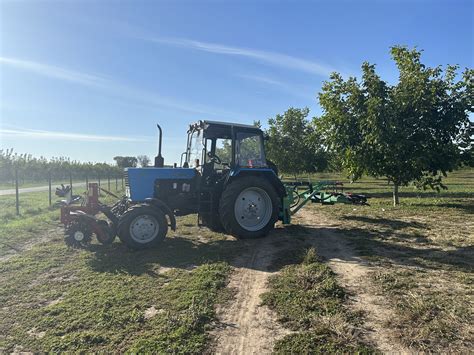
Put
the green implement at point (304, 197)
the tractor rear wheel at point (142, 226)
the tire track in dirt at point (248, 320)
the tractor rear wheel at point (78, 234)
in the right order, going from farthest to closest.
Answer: the green implement at point (304, 197) → the tractor rear wheel at point (78, 234) → the tractor rear wheel at point (142, 226) → the tire track in dirt at point (248, 320)

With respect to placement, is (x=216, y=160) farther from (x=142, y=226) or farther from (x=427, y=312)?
(x=427, y=312)

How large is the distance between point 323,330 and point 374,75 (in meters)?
Result: 11.8

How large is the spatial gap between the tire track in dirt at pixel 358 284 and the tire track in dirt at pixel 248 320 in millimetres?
961

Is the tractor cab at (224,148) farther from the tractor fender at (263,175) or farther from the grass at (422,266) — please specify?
the grass at (422,266)

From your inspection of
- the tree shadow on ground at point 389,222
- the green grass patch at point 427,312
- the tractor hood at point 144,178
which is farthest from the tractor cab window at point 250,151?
the green grass patch at point 427,312

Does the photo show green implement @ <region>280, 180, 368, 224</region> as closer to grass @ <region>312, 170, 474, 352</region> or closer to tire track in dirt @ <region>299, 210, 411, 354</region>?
grass @ <region>312, 170, 474, 352</region>

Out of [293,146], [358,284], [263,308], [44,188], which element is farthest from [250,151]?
[44,188]

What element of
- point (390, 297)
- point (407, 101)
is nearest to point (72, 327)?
point (390, 297)

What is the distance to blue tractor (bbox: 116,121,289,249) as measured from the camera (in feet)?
26.3

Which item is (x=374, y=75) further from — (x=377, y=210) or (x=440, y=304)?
(x=440, y=304)

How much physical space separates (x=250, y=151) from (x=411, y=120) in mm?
7021

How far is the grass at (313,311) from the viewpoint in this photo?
3.37 metres

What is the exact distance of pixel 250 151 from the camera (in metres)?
8.68

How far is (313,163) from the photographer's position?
2512 cm
